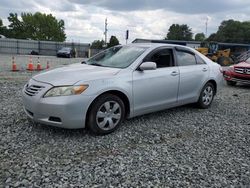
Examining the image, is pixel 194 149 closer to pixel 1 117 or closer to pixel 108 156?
pixel 108 156

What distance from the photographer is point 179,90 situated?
17.8ft

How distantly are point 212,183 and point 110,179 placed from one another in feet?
3.85

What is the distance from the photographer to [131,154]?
3.68 meters

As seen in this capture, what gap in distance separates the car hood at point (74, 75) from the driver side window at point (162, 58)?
91 centimetres

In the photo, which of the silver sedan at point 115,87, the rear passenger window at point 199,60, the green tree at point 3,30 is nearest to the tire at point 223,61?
the rear passenger window at point 199,60

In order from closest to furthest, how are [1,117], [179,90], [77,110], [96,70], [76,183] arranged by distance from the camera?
[76,183] → [77,110] → [96,70] → [1,117] → [179,90]

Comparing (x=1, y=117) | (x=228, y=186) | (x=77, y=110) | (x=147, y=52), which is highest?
(x=147, y=52)

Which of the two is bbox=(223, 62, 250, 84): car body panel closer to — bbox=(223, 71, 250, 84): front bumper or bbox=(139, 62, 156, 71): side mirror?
bbox=(223, 71, 250, 84): front bumper

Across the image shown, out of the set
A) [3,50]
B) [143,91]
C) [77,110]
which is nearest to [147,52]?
[143,91]

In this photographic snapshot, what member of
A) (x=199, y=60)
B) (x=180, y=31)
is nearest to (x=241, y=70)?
(x=199, y=60)

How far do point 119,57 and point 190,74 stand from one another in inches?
64.5

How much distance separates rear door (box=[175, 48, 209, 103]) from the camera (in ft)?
18.1

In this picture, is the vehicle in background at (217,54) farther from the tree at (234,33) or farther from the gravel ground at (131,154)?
the tree at (234,33)

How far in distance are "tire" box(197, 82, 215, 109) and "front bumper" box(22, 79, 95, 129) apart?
3080 mm
